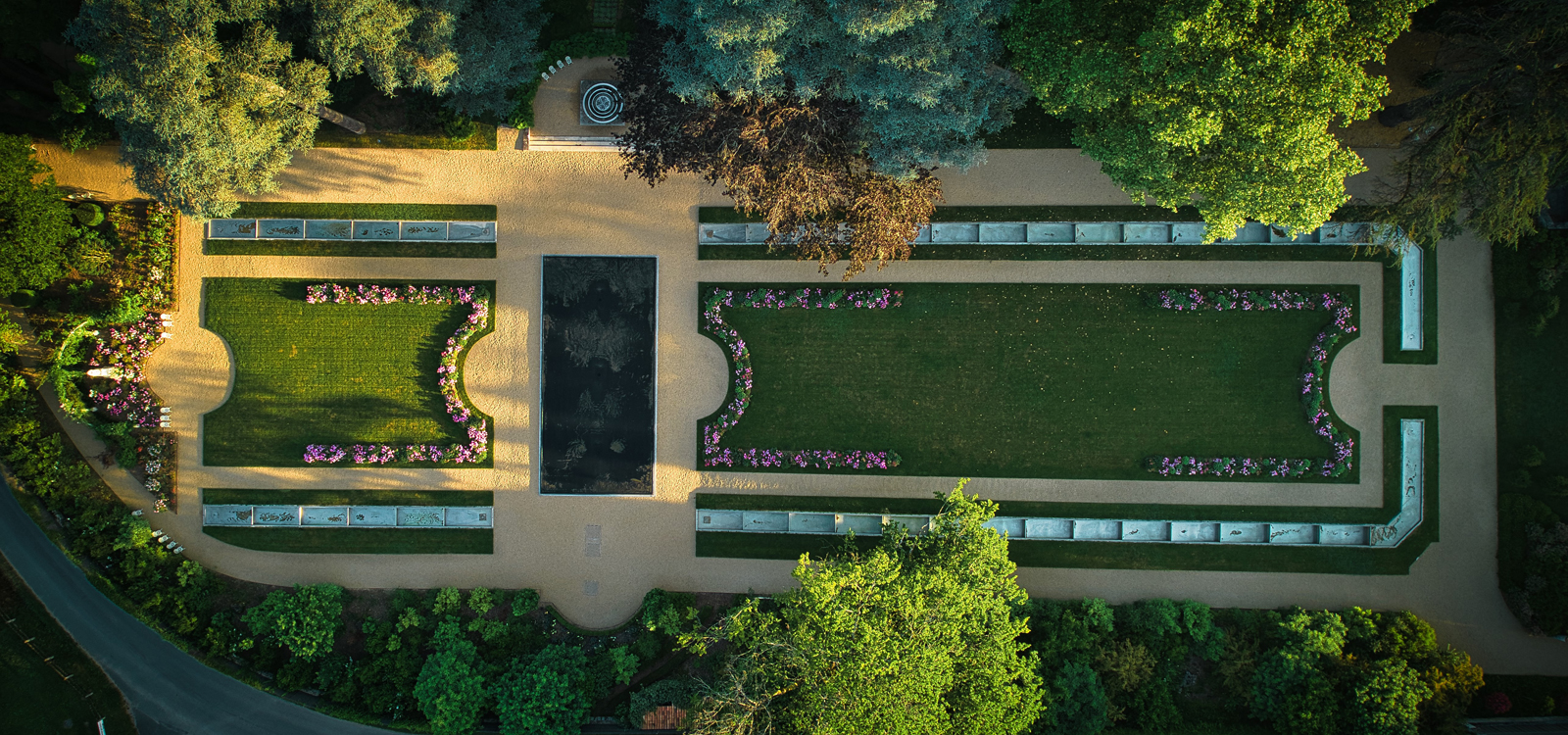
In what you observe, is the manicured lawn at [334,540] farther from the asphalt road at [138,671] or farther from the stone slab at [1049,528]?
the stone slab at [1049,528]

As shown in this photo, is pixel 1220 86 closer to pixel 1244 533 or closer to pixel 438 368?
pixel 1244 533

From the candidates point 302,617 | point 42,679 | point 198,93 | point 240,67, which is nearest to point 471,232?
point 240,67

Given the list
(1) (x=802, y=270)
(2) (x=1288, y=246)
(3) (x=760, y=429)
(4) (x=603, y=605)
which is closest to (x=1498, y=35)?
(2) (x=1288, y=246)

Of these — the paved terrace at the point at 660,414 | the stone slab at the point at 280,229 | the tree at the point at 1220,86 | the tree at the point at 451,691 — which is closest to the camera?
the tree at the point at 1220,86

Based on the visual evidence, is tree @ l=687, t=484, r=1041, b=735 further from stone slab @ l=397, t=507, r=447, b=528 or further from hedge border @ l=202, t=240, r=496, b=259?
hedge border @ l=202, t=240, r=496, b=259

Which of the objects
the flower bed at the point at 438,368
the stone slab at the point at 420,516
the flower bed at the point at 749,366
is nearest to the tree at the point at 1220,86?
the flower bed at the point at 749,366

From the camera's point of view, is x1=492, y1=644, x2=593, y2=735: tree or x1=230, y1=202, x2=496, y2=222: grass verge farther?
x1=230, y1=202, x2=496, y2=222: grass verge

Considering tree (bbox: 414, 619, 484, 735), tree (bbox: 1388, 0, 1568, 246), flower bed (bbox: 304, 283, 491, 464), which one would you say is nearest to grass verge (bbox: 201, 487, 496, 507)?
flower bed (bbox: 304, 283, 491, 464)
